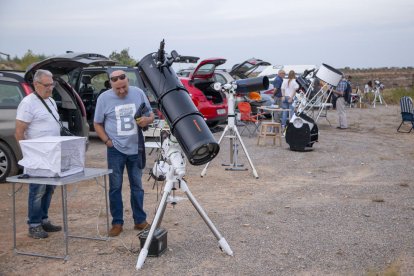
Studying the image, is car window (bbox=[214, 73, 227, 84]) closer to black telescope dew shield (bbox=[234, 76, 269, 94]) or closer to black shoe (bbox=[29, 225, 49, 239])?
black telescope dew shield (bbox=[234, 76, 269, 94])

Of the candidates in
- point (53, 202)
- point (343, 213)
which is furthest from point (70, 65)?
point (343, 213)

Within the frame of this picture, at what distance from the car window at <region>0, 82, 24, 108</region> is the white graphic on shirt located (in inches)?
122

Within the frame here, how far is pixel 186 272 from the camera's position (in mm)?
4301

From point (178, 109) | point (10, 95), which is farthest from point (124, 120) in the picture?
point (10, 95)

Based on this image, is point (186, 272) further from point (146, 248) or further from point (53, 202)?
point (53, 202)

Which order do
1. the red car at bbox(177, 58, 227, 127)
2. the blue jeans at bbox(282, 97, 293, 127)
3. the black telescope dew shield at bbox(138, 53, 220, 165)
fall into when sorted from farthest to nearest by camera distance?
the blue jeans at bbox(282, 97, 293, 127), the red car at bbox(177, 58, 227, 127), the black telescope dew shield at bbox(138, 53, 220, 165)

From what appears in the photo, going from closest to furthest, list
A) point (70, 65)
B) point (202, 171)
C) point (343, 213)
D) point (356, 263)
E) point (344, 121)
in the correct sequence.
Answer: point (356, 263) < point (343, 213) < point (70, 65) < point (202, 171) < point (344, 121)

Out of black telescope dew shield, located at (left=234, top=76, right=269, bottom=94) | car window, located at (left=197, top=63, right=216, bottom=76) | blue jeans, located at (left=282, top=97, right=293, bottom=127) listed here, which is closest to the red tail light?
black telescope dew shield, located at (left=234, top=76, right=269, bottom=94)

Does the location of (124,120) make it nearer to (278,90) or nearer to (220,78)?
(220,78)

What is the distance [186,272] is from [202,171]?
424cm

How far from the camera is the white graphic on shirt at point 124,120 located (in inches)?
203

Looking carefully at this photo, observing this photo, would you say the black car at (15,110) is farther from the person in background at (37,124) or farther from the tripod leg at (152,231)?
the tripod leg at (152,231)

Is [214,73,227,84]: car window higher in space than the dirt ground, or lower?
higher

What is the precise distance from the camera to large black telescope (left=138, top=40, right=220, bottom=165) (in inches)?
162
